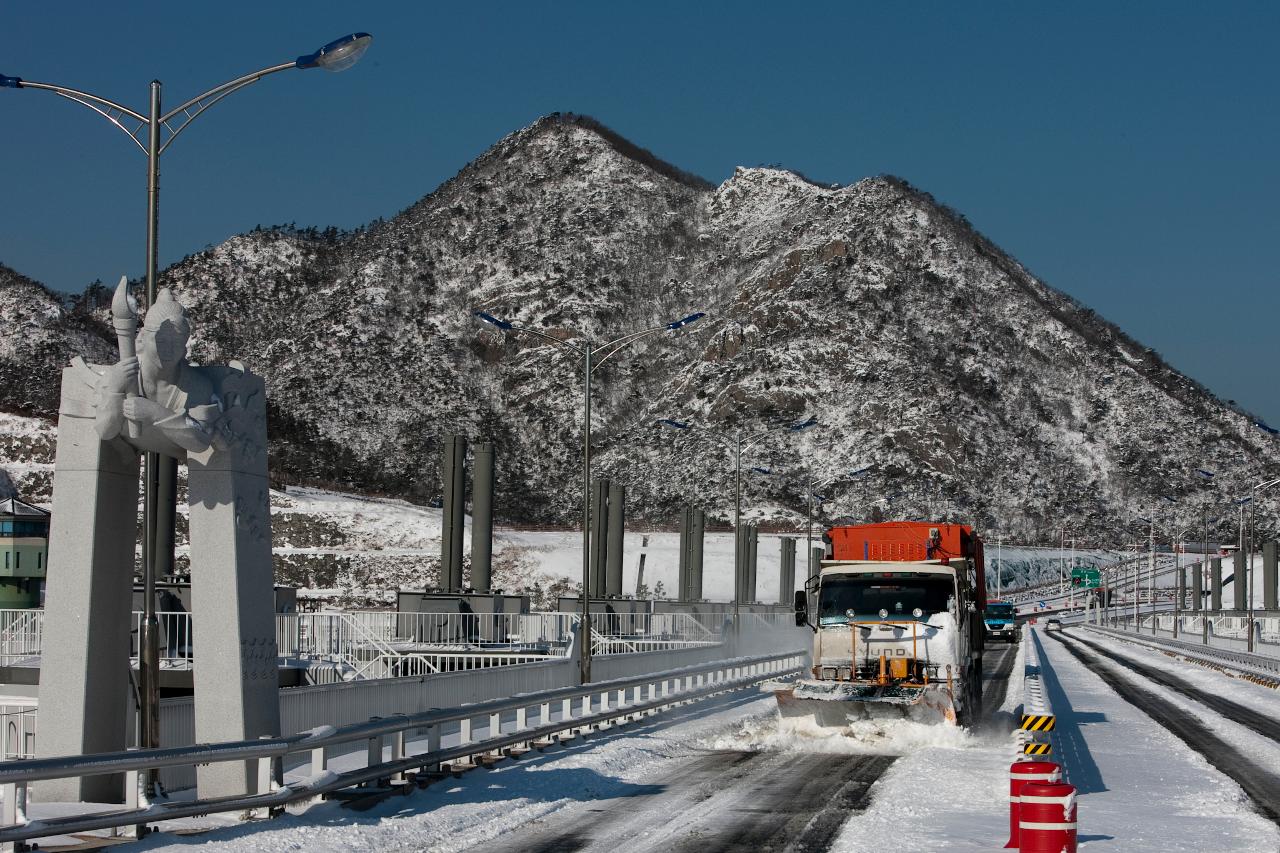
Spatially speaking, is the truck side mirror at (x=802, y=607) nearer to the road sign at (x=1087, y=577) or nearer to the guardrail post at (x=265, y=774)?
the guardrail post at (x=265, y=774)

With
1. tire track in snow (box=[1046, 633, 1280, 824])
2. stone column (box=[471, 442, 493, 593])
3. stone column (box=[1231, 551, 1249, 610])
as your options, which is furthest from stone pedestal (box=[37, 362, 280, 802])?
stone column (box=[1231, 551, 1249, 610])

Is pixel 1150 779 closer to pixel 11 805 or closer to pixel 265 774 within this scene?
pixel 265 774

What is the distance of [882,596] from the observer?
25.9m

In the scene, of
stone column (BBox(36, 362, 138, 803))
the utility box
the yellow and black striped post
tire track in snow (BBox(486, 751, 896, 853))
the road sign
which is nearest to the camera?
tire track in snow (BBox(486, 751, 896, 853))

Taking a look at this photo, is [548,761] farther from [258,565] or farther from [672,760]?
[258,565]

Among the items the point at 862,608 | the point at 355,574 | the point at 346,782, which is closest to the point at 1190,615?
the point at 355,574

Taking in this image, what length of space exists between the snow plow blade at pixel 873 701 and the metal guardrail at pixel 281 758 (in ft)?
13.5

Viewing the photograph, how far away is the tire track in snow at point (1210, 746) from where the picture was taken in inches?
774

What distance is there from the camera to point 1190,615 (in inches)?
5123

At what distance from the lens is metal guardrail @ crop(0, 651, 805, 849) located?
12516 mm

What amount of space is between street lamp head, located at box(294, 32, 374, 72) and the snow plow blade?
41.0 feet

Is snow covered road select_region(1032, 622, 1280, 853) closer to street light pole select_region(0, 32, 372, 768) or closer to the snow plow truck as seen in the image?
the snow plow truck

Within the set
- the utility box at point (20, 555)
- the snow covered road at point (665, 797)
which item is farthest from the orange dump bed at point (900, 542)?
the utility box at point (20, 555)

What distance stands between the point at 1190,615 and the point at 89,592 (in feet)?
414
